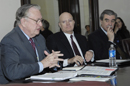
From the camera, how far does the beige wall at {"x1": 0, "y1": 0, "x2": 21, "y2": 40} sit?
3604 millimetres

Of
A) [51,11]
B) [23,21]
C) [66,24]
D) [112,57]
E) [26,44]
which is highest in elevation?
[51,11]

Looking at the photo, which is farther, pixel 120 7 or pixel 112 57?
pixel 120 7

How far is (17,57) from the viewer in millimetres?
1875

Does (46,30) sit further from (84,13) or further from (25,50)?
(25,50)

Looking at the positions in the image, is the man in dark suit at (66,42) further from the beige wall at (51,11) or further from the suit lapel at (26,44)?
the beige wall at (51,11)

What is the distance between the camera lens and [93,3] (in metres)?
5.63

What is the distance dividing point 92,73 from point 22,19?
995 millimetres

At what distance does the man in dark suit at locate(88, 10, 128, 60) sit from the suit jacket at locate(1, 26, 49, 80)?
140cm

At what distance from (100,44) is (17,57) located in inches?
69.8

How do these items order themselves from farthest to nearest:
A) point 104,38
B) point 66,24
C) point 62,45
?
point 104,38
point 66,24
point 62,45

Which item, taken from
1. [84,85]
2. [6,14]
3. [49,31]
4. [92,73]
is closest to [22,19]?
[92,73]

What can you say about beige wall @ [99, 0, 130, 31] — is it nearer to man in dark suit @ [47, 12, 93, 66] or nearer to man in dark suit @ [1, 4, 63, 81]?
man in dark suit @ [47, 12, 93, 66]

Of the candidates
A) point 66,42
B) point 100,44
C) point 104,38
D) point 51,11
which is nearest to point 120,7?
point 51,11

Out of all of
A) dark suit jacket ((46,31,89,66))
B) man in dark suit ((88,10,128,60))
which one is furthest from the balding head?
man in dark suit ((88,10,128,60))
